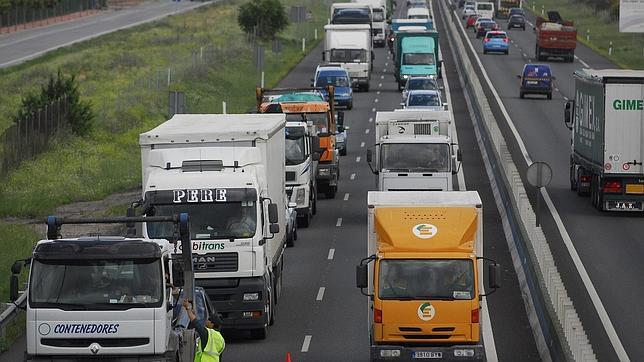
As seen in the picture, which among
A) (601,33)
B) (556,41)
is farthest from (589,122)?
(601,33)

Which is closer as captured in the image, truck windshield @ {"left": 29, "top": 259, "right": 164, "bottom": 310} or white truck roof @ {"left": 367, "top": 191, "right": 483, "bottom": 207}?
truck windshield @ {"left": 29, "top": 259, "right": 164, "bottom": 310}

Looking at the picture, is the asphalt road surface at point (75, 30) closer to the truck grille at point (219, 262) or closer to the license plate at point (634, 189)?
the license plate at point (634, 189)

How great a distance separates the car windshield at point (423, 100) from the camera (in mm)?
60062

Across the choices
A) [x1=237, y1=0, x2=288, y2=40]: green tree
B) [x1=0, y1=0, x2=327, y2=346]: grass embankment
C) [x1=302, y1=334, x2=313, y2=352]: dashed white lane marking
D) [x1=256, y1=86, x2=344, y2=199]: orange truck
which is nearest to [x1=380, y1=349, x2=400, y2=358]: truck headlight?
[x1=302, y1=334, x2=313, y2=352]: dashed white lane marking

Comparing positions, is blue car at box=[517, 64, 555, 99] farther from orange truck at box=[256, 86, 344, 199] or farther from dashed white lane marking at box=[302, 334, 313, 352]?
dashed white lane marking at box=[302, 334, 313, 352]

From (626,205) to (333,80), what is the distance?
1240 inches

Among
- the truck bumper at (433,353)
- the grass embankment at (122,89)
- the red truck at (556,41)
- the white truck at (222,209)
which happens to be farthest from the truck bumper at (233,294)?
the red truck at (556,41)

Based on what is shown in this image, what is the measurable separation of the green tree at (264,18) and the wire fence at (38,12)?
25.1m

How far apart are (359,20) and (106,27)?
116 feet

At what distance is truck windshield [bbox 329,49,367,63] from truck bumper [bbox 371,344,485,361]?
59.2 metres

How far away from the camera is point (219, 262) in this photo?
2558 cm

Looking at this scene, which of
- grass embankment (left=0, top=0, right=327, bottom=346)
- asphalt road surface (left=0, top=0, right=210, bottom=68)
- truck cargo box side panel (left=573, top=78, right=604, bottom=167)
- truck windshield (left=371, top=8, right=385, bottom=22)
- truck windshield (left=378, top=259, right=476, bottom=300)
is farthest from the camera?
truck windshield (left=371, top=8, right=385, bottom=22)

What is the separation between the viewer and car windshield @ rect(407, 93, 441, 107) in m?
60.1

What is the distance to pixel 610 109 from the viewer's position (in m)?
40.6
